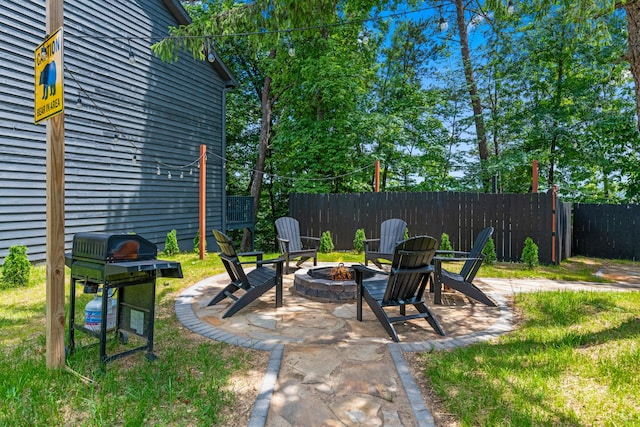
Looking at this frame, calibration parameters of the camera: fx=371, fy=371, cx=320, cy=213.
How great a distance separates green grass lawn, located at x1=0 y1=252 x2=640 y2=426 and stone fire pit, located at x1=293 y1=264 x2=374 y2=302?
1.51 metres

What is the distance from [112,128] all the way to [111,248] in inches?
280

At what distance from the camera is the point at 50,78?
229cm

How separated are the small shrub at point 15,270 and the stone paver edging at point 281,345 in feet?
8.33

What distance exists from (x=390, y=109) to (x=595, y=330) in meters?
11.9

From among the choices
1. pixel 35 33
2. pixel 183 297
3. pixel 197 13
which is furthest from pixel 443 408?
pixel 197 13

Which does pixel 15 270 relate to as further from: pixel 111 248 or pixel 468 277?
pixel 468 277

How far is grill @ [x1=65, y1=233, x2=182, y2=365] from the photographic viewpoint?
7.85 ft

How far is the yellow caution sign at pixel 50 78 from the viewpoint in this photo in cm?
224

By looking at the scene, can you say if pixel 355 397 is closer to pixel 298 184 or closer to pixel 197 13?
pixel 298 184

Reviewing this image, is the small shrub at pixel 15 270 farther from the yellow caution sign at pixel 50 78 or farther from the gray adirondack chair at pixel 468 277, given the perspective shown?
the gray adirondack chair at pixel 468 277

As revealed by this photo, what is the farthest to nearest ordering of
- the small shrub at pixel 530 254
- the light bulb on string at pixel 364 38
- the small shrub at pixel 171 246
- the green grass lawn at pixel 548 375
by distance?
1. the small shrub at pixel 171 246
2. the light bulb on string at pixel 364 38
3. the small shrub at pixel 530 254
4. the green grass lawn at pixel 548 375

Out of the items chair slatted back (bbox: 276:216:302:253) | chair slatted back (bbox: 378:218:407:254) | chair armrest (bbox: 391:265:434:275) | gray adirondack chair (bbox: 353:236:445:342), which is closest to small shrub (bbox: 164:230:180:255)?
chair slatted back (bbox: 276:216:302:253)

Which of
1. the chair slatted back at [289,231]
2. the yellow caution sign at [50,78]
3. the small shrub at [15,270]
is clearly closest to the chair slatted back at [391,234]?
the chair slatted back at [289,231]

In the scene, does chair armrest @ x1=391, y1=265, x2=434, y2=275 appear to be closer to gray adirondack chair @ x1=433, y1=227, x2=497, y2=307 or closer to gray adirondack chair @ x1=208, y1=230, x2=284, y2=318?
gray adirondack chair @ x1=433, y1=227, x2=497, y2=307
